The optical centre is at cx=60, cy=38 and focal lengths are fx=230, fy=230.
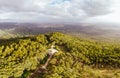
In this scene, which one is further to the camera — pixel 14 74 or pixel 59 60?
pixel 59 60

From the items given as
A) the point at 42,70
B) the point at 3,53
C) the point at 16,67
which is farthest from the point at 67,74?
the point at 3,53

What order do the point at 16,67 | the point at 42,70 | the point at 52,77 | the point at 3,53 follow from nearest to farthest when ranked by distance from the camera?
the point at 52,77 → the point at 16,67 → the point at 42,70 → the point at 3,53

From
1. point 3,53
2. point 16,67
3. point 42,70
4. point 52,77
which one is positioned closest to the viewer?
point 52,77

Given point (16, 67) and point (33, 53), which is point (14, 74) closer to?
point (16, 67)

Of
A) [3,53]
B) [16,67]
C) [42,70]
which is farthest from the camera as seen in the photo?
[3,53]

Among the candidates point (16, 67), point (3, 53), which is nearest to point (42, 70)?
point (16, 67)

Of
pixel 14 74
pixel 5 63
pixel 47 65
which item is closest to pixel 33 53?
pixel 47 65

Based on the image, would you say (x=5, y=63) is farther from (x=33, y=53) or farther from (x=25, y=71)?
(x=33, y=53)

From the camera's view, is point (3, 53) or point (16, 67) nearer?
point (16, 67)

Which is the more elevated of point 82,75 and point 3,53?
point 3,53

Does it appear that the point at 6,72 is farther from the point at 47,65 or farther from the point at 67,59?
the point at 67,59
